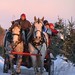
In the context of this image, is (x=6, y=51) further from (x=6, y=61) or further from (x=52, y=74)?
(x=52, y=74)

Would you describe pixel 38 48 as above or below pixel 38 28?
below

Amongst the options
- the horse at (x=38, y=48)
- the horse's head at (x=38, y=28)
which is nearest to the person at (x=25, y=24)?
the horse at (x=38, y=48)

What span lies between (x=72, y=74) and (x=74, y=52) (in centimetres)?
240

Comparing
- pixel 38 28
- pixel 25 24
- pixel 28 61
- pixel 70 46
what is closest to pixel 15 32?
pixel 25 24

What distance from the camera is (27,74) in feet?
50.2

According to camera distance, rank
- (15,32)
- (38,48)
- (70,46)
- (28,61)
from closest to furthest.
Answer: (38,48) < (15,32) < (28,61) < (70,46)

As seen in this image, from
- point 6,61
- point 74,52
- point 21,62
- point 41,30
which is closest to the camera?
point 41,30

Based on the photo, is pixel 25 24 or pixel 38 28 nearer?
pixel 38 28

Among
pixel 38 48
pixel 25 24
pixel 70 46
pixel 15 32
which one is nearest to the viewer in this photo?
pixel 38 48

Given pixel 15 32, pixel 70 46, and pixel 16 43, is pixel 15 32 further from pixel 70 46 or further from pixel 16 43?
pixel 70 46

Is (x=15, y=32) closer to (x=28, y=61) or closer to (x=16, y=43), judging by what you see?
(x=16, y=43)

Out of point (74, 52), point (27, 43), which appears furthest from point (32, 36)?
point (74, 52)

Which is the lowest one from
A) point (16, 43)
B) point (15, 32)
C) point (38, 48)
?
point (38, 48)

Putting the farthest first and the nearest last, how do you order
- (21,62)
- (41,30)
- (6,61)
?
(6,61)
(21,62)
(41,30)
